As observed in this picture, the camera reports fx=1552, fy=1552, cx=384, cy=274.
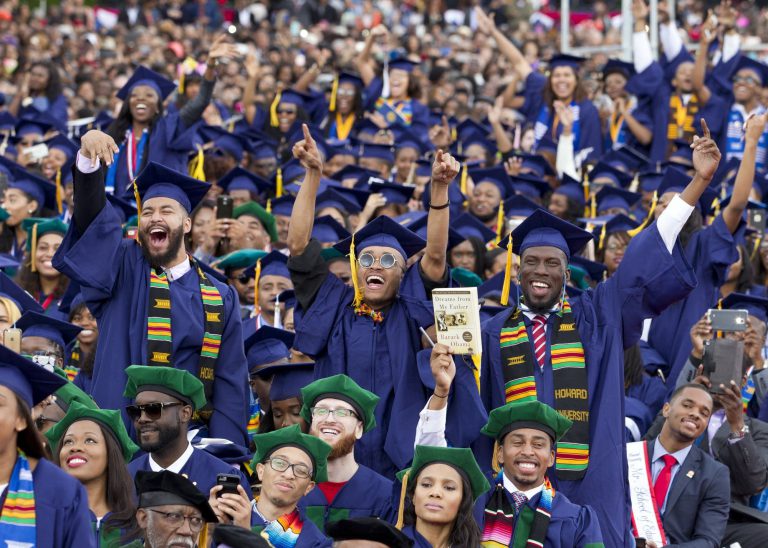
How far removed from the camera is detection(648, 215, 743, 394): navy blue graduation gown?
31.5 ft

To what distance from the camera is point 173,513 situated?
587 cm

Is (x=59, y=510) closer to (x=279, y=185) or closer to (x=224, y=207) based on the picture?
(x=224, y=207)

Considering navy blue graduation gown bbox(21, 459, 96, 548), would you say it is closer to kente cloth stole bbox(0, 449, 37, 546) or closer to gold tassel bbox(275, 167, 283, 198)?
kente cloth stole bbox(0, 449, 37, 546)

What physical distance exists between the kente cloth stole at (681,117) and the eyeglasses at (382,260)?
8075mm

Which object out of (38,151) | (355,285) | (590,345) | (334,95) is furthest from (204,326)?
(334,95)

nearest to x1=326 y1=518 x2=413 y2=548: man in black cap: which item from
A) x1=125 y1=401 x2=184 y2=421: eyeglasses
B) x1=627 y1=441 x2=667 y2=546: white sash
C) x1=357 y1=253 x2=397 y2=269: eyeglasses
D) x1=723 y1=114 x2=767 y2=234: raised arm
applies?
x1=125 y1=401 x2=184 y2=421: eyeglasses

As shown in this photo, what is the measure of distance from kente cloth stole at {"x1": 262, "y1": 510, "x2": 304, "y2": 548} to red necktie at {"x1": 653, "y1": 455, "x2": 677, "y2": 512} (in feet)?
7.77

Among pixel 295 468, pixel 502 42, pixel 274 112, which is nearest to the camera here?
pixel 295 468

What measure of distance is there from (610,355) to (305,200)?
1.65m

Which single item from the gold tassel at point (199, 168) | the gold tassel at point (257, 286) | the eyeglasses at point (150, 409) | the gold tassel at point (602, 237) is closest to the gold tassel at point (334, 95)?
the gold tassel at point (199, 168)

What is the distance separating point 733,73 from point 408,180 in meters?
4.02

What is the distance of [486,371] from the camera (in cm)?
732

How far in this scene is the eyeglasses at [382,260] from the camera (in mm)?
7473

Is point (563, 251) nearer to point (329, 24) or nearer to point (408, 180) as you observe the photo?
point (408, 180)
